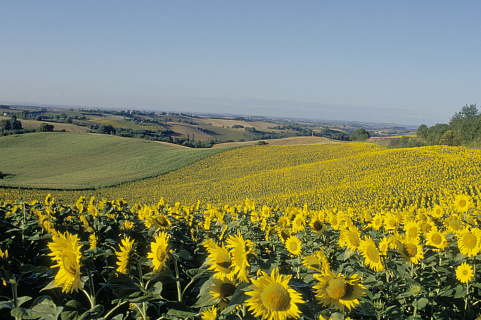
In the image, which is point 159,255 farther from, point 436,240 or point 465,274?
point 436,240

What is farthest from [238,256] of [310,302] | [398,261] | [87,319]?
[398,261]

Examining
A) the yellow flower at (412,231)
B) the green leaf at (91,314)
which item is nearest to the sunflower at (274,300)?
the green leaf at (91,314)

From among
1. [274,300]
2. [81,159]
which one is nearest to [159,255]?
[274,300]

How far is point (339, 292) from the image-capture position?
5.74ft

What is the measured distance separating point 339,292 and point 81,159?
65.1 metres

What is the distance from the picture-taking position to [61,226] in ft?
12.2

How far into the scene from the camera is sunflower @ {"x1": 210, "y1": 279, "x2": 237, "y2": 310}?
1787 mm

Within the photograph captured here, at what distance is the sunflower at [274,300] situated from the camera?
5.12 ft

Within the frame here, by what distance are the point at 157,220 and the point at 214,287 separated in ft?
4.71

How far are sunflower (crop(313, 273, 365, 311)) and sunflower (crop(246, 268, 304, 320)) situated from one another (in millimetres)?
224

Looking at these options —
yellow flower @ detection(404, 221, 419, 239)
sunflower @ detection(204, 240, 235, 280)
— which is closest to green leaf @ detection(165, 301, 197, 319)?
sunflower @ detection(204, 240, 235, 280)

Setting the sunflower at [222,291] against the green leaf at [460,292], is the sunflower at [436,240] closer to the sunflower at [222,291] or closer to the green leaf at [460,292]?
the green leaf at [460,292]

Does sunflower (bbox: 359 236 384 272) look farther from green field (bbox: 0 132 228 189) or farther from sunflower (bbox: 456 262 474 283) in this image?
green field (bbox: 0 132 228 189)

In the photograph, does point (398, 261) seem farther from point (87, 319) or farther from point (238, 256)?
point (87, 319)
